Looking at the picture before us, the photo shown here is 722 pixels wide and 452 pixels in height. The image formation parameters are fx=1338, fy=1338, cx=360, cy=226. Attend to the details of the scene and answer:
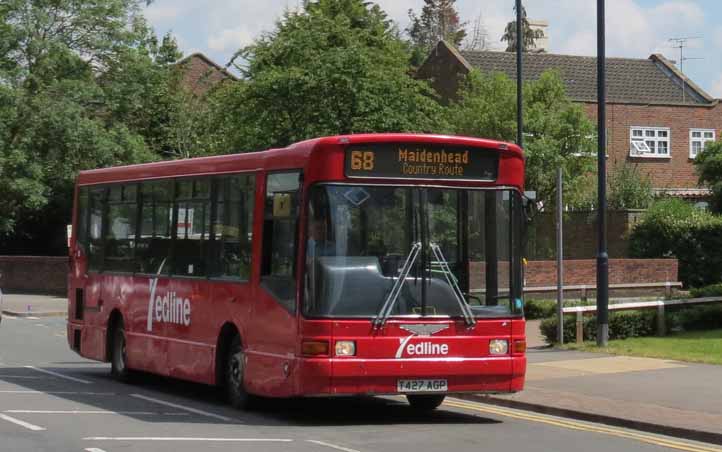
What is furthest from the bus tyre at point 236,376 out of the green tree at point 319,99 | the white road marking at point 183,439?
the green tree at point 319,99

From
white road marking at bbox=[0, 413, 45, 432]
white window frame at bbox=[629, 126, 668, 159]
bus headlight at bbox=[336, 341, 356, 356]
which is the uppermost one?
white window frame at bbox=[629, 126, 668, 159]

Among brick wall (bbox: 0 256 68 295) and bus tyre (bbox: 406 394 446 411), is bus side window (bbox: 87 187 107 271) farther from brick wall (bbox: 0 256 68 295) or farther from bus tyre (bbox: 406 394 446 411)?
brick wall (bbox: 0 256 68 295)

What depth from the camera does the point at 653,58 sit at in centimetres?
6662

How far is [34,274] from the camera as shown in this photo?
5488 cm

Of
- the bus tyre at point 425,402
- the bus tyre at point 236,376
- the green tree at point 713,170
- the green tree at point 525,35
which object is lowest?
the bus tyre at point 425,402

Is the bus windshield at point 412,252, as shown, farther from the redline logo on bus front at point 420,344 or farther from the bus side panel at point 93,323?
the bus side panel at point 93,323

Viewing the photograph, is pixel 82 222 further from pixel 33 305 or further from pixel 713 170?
pixel 713 170

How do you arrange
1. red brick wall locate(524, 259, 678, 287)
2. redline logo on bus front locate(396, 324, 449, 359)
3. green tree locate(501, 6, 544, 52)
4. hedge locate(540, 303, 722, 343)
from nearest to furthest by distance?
redline logo on bus front locate(396, 324, 449, 359), hedge locate(540, 303, 722, 343), red brick wall locate(524, 259, 678, 287), green tree locate(501, 6, 544, 52)

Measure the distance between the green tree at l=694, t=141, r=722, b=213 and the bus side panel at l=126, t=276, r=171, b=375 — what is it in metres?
32.2

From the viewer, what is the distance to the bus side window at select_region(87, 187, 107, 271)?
2003cm

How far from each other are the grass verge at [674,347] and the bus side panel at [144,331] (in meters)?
8.37

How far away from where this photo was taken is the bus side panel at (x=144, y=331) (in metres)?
17.6

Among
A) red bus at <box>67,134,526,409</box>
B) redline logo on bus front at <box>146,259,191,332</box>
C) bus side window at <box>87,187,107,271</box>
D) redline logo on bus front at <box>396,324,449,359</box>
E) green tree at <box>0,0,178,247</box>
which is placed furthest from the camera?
green tree at <box>0,0,178,247</box>

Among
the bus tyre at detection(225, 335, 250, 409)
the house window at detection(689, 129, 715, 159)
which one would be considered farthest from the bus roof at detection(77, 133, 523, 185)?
the house window at detection(689, 129, 715, 159)
